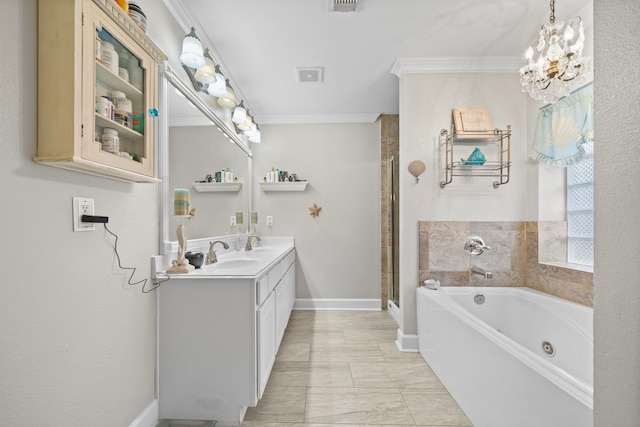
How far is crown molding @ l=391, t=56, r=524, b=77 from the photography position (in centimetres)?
248

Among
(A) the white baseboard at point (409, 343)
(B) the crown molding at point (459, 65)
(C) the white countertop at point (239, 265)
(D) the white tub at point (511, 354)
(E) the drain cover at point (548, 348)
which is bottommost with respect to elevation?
(A) the white baseboard at point (409, 343)

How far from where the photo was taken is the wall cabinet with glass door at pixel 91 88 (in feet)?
3.04

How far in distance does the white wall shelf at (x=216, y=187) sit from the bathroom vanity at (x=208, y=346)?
2.65 ft

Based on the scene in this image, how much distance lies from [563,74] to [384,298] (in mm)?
2832

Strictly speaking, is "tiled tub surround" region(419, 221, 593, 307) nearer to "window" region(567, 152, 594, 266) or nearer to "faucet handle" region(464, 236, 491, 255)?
"faucet handle" region(464, 236, 491, 255)

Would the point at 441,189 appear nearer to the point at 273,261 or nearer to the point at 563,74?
the point at 563,74

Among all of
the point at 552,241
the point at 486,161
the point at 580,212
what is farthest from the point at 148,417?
the point at 580,212

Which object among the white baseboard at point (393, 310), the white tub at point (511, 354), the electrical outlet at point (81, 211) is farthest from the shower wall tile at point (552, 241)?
the electrical outlet at point (81, 211)

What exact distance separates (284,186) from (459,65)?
221cm

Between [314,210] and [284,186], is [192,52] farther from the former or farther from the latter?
[314,210]

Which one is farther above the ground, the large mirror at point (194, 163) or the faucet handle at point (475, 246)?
the large mirror at point (194, 163)

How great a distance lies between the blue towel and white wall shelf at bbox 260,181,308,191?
7.68 feet

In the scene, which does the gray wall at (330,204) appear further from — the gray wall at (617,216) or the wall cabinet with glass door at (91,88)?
the gray wall at (617,216)

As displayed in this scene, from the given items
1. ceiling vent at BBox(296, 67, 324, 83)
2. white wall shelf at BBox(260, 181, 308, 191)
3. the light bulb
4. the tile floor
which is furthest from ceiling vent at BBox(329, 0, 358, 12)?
the tile floor
